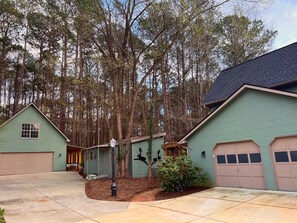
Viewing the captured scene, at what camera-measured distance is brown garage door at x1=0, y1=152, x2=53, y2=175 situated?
63.4ft

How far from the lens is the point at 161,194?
34.9 feet

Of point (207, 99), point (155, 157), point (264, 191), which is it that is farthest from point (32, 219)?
point (207, 99)

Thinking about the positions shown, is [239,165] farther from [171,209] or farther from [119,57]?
[119,57]

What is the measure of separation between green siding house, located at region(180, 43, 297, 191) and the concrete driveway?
2.77ft

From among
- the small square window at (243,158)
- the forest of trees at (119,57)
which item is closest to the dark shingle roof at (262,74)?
the forest of trees at (119,57)

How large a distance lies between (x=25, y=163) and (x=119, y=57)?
12.8 metres

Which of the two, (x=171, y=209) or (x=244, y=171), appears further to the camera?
(x=244, y=171)

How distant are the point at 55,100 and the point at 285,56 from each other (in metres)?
23.0

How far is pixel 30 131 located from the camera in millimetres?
20828

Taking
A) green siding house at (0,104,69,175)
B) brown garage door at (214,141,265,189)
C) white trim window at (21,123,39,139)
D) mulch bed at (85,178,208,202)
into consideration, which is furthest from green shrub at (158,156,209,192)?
white trim window at (21,123,39,139)

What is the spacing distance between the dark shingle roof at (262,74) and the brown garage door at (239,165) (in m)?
3.85

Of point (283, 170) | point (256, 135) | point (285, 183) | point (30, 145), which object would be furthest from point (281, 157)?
point (30, 145)

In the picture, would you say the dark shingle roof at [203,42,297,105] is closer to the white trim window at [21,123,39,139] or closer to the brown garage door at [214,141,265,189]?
the brown garage door at [214,141,265,189]

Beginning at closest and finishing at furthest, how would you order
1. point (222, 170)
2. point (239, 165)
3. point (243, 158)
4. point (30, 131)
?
point (243, 158) → point (239, 165) → point (222, 170) → point (30, 131)
